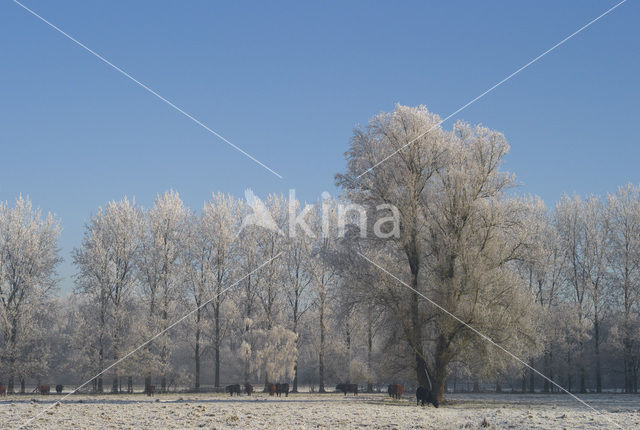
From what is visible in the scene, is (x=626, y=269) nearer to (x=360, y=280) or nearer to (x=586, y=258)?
(x=586, y=258)

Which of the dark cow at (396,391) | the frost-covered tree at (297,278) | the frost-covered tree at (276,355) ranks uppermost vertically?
the frost-covered tree at (297,278)

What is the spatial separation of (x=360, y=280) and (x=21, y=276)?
3197 cm

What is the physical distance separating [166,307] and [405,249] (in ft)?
84.7

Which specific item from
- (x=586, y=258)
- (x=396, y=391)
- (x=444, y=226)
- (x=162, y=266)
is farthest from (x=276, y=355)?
(x=586, y=258)

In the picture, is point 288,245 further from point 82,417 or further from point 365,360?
point 82,417

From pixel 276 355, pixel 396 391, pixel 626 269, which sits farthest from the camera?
pixel 626 269

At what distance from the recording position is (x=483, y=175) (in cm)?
2995

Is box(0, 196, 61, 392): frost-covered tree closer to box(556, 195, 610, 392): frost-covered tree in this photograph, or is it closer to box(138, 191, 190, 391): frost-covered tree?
box(138, 191, 190, 391): frost-covered tree

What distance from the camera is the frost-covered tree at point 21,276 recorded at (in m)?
45.8

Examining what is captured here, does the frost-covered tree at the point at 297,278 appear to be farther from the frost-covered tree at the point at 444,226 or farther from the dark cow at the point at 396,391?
the frost-covered tree at the point at 444,226

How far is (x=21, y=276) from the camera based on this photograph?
47.9 m

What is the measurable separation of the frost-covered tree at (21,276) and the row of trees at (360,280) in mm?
154

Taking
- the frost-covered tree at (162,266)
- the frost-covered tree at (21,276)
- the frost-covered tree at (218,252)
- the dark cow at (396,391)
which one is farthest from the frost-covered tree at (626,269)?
the frost-covered tree at (21,276)

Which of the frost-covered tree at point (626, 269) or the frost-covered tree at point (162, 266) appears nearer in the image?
the frost-covered tree at point (162, 266)
